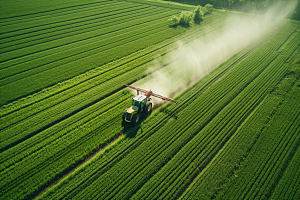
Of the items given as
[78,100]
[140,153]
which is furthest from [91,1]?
[140,153]

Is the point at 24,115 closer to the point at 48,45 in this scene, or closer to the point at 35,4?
the point at 48,45

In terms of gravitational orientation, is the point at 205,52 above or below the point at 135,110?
above

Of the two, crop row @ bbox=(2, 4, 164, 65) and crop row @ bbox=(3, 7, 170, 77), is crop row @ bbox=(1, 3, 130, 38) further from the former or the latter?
crop row @ bbox=(3, 7, 170, 77)

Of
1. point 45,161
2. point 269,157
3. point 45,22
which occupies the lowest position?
point 269,157

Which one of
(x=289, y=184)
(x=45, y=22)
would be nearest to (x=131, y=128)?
(x=289, y=184)

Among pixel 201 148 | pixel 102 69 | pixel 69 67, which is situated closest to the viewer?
pixel 201 148

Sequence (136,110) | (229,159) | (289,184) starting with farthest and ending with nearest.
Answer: (136,110), (229,159), (289,184)

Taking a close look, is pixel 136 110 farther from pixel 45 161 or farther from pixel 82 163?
pixel 45 161
